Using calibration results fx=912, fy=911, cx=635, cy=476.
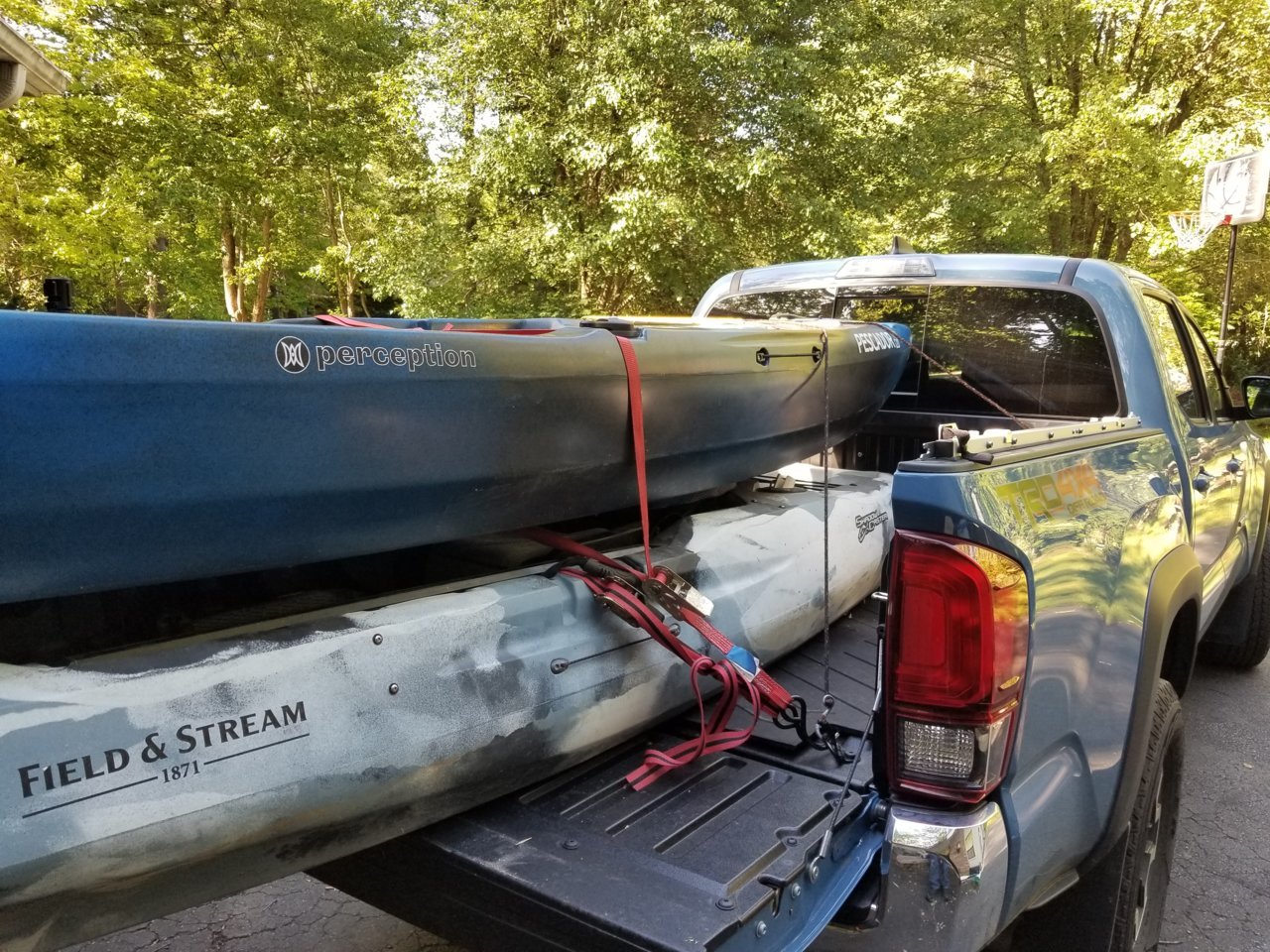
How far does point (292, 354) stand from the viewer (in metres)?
1.71

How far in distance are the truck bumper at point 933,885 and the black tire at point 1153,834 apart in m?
0.79

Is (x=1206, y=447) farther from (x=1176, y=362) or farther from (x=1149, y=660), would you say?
(x=1149, y=660)

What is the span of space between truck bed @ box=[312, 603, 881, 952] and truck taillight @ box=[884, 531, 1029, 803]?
0.59 ft

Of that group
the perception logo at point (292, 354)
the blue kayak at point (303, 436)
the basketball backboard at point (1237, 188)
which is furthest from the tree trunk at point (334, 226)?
the perception logo at point (292, 354)

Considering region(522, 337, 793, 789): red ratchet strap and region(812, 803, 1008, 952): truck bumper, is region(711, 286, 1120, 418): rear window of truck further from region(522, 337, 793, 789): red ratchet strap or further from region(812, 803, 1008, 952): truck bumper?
region(812, 803, 1008, 952): truck bumper

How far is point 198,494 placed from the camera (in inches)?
64.0

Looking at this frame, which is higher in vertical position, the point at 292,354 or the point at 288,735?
the point at 292,354

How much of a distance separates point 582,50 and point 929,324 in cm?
908

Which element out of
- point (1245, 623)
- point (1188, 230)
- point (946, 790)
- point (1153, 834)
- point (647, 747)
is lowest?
point (1245, 623)

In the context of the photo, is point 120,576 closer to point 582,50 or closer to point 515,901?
point 515,901

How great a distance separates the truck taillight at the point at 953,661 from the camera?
153cm

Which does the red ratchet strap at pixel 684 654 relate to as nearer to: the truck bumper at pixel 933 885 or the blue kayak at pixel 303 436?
the blue kayak at pixel 303 436

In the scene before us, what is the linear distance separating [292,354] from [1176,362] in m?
3.09

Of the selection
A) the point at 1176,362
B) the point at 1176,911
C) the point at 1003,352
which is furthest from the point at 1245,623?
the point at 1003,352
